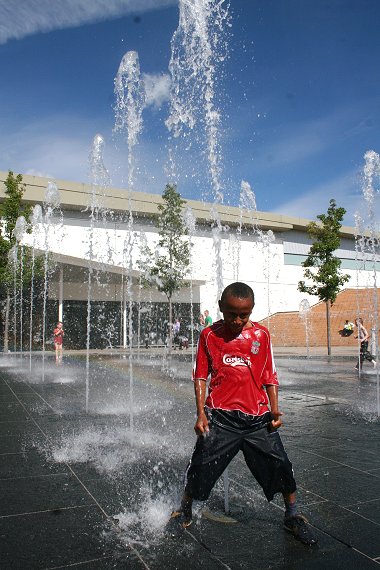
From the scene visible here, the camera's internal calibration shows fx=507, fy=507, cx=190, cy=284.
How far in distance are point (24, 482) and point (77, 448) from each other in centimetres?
102

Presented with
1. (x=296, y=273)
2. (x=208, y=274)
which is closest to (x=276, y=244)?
(x=296, y=273)

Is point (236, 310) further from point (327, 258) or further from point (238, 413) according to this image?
point (327, 258)

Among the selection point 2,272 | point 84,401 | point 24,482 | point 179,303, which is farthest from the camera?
point 179,303

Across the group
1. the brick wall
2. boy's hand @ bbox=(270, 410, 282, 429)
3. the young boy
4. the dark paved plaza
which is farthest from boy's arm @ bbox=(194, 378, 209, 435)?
the brick wall

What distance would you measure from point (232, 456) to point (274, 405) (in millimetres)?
379

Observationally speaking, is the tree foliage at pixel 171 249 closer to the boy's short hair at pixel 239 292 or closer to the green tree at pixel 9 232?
the green tree at pixel 9 232

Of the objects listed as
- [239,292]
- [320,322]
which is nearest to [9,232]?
[320,322]

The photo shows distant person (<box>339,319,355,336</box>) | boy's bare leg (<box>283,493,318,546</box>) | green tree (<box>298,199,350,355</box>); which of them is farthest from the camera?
distant person (<box>339,319,355,336</box>)

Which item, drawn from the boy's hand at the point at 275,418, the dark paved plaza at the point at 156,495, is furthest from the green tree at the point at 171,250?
the boy's hand at the point at 275,418

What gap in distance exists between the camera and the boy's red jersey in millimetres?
2926

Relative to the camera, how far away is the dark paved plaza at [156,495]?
2.70 m

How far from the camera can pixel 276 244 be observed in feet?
143

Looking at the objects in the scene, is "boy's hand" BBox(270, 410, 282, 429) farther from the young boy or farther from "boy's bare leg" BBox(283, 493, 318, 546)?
"boy's bare leg" BBox(283, 493, 318, 546)

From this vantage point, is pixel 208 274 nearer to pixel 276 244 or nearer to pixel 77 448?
pixel 276 244
